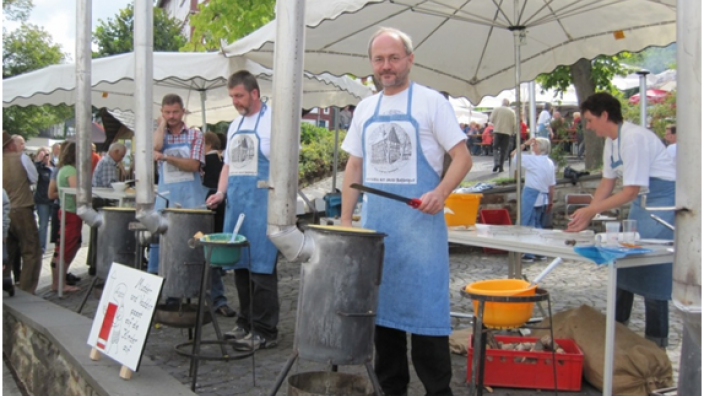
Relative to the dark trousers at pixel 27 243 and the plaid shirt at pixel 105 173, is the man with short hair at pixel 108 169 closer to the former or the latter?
the plaid shirt at pixel 105 173

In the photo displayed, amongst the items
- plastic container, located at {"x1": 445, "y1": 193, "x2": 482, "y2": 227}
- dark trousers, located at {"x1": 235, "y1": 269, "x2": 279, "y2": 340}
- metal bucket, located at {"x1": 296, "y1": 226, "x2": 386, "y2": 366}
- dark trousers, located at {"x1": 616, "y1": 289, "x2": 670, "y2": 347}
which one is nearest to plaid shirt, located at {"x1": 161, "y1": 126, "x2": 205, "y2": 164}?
dark trousers, located at {"x1": 235, "y1": 269, "x2": 279, "y2": 340}

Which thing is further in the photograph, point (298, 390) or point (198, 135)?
point (198, 135)

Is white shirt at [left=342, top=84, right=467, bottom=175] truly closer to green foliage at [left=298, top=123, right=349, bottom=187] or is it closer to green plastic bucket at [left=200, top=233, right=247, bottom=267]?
green plastic bucket at [left=200, top=233, right=247, bottom=267]

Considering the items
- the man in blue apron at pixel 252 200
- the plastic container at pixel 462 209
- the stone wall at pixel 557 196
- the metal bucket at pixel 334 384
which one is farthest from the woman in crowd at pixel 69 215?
the stone wall at pixel 557 196

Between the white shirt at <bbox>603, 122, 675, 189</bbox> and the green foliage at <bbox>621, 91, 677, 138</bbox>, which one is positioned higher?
the green foliage at <bbox>621, 91, 677, 138</bbox>

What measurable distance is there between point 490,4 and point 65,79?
5381mm

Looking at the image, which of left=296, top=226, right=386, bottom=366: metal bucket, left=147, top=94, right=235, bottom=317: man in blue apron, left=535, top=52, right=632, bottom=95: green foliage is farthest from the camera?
left=535, top=52, right=632, bottom=95: green foliage

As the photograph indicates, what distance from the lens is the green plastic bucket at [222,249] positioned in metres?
4.27

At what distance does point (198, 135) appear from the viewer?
610 cm

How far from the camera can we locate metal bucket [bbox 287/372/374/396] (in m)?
3.27

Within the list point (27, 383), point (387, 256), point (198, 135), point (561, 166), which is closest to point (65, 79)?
point (198, 135)

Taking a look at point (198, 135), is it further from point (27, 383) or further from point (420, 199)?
point (420, 199)

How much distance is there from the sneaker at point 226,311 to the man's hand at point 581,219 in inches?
122

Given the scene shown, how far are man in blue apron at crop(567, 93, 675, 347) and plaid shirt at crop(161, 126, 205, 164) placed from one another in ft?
9.57
